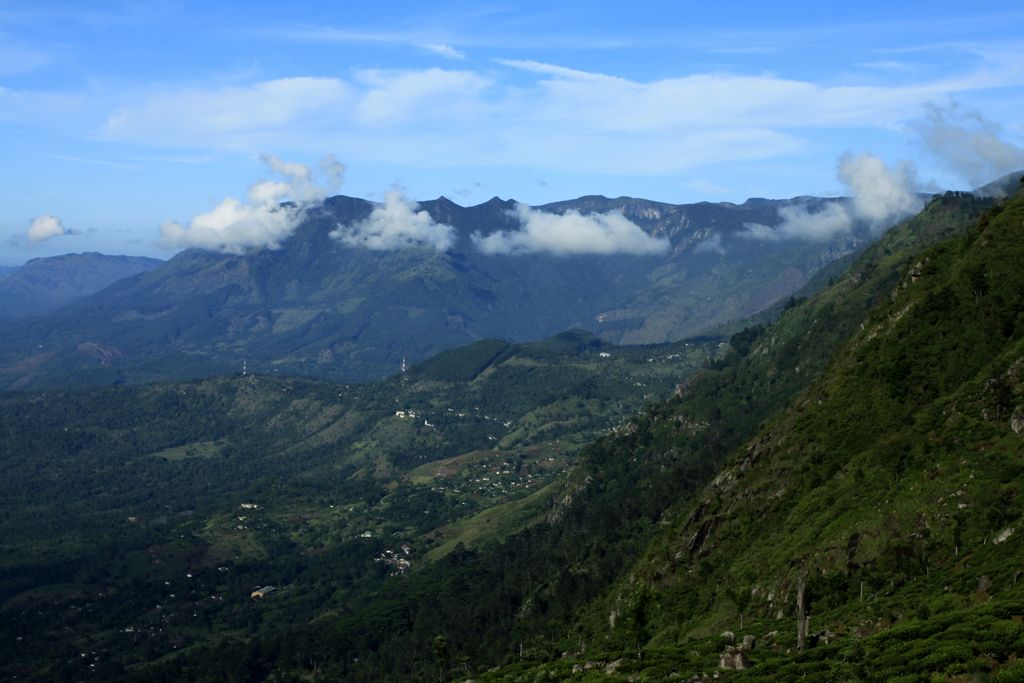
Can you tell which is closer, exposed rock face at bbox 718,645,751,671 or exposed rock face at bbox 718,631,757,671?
exposed rock face at bbox 718,645,751,671

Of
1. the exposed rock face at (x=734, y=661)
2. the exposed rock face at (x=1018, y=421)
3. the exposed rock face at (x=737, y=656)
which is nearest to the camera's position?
the exposed rock face at (x=734, y=661)

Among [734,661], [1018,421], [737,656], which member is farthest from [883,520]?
[734,661]

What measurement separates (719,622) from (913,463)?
26.4 meters

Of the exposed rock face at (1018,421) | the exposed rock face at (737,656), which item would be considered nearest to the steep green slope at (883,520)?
the exposed rock face at (1018,421)

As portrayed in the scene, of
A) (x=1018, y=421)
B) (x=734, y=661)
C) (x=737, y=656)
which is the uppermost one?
(x=1018, y=421)

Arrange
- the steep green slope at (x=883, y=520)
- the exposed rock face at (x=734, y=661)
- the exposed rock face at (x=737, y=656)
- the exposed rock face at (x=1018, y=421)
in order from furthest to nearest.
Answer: the exposed rock face at (x=1018, y=421)
the exposed rock face at (x=737, y=656)
the exposed rock face at (x=734, y=661)
the steep green slope at (x=883, y=520)

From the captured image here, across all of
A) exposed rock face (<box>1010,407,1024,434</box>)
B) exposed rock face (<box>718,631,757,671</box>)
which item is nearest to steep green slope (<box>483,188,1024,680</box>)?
exposed rock face (<box>1010,407,1024,434</box>)

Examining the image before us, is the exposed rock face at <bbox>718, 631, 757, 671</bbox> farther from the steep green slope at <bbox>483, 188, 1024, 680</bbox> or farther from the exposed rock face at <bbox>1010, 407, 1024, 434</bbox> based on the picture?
the exposed rock face at <bbox>1010, 407, 1024, 434</bbox>

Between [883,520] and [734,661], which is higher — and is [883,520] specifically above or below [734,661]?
above

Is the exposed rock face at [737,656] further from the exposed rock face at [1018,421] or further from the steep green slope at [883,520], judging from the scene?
the exposed rock face at [1018,421]

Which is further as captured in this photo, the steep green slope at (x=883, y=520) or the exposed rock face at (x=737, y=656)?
the exposed rock face at (x=737, y=656)

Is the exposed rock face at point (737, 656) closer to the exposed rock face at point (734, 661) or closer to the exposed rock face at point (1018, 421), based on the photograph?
the exposed rock face at point (734, 661)

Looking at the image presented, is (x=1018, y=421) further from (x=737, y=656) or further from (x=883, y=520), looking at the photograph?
(x=737, y=656)

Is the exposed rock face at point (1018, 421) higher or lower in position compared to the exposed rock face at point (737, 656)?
higher
